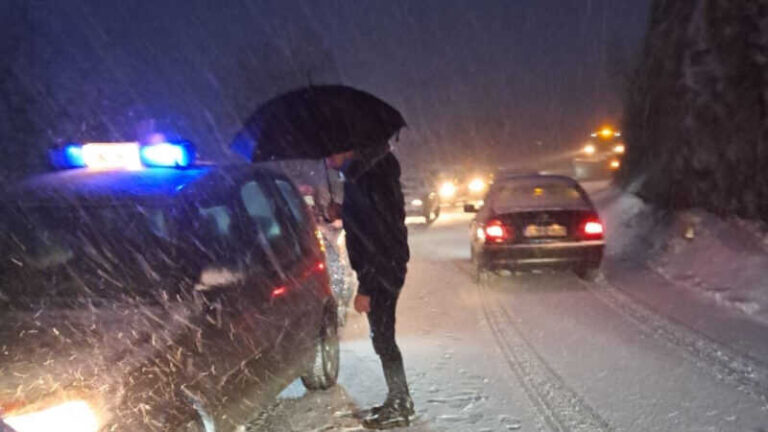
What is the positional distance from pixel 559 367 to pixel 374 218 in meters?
2.48

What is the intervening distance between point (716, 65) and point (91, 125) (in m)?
31.7

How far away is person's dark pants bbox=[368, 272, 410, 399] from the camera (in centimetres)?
455

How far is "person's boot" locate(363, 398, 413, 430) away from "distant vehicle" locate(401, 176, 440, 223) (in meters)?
17.1

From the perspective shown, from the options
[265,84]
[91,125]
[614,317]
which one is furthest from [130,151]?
[265,84]

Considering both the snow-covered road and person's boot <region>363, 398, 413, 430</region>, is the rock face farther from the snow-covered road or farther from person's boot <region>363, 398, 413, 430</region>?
person's boot <region>363, 398, 413, 430</region>

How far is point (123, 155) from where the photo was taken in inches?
185

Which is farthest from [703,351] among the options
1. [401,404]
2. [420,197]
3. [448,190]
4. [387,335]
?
[448,190]

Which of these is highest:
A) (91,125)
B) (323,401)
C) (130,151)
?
(91,125)

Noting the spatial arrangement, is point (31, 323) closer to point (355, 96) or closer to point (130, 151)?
point (130, 151)

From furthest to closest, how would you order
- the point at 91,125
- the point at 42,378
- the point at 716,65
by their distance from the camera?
the point at 91,125 → the point at 716,65 → the point at 42,378

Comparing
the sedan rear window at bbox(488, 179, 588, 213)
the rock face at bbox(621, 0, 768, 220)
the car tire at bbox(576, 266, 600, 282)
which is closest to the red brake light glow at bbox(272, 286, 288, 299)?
the sedan rear window at bbox(488, 179, 588, 213)

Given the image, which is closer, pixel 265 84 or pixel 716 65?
pixel 716 65

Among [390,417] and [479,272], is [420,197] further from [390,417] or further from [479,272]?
[390,417]

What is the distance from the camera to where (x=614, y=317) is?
25.8 ft
